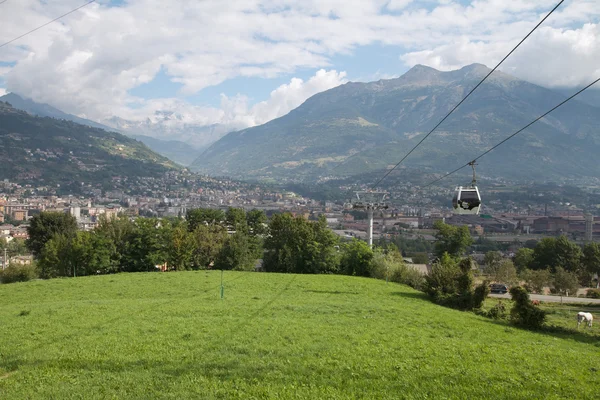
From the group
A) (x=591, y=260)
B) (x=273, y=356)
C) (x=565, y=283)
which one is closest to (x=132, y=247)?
(x=273, y=356)

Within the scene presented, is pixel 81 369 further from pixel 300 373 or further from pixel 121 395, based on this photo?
pixel 300 373

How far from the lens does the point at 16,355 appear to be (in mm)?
11016

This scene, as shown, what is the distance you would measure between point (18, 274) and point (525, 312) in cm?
4713

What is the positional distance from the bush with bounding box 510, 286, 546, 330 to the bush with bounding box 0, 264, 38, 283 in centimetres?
4532

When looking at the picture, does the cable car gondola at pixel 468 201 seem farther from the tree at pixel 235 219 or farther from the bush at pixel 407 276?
the tree at pixel 235 219

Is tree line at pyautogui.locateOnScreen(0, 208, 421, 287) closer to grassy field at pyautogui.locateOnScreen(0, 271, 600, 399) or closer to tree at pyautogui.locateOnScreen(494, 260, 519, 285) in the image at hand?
tree at pyautogui.locateOnScreen(494, 260, 519, 285)

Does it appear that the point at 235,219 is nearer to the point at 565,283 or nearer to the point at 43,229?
the point at 43,229

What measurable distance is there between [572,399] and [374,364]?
13.7ft

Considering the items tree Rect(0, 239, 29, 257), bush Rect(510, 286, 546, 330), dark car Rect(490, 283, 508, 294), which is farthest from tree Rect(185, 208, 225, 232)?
bush Rect(510, 286, 546, 330)

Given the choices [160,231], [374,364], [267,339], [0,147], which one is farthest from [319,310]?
[0,147]

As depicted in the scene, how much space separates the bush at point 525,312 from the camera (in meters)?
20.1

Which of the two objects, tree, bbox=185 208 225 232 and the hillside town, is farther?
the hillside town

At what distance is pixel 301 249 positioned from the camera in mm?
49500

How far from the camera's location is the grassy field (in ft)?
29.3
